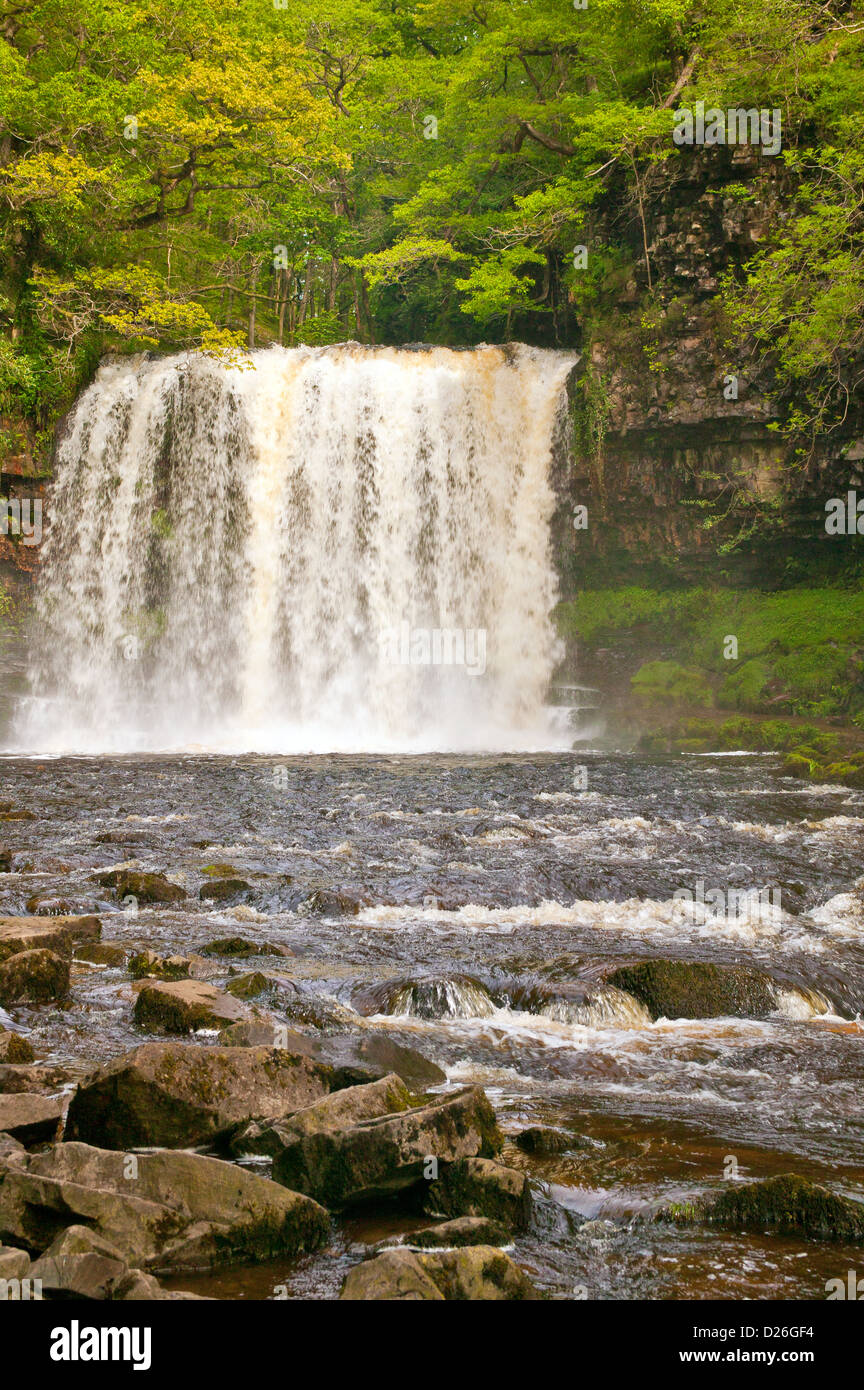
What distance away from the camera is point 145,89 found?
23.8m

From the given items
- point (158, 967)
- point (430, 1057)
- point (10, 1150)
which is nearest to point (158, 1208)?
point (10, 1150)

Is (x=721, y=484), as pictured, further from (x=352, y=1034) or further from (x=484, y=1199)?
(x=484, y=1199)

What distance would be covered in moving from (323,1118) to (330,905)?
4950 mm

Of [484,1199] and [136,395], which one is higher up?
[136,395]

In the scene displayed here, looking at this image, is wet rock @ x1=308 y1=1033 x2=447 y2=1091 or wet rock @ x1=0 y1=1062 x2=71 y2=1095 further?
wet rock @ x1=308 y1=1033 x2=447 y2=1091

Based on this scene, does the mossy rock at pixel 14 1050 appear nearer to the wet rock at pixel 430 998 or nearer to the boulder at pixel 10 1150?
the boulder at pixel 10 1150

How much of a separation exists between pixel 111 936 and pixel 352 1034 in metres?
2.80

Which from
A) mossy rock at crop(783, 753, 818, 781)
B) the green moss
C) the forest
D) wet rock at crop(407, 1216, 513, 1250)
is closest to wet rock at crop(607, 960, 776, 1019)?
wet rock at crop(407, 1216, 513, 1250)

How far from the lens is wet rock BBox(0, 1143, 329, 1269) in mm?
3756

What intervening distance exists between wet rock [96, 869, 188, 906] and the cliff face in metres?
14.7

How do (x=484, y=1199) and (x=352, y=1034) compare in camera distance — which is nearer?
(x=484, y=1199)

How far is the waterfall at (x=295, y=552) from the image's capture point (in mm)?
23391
